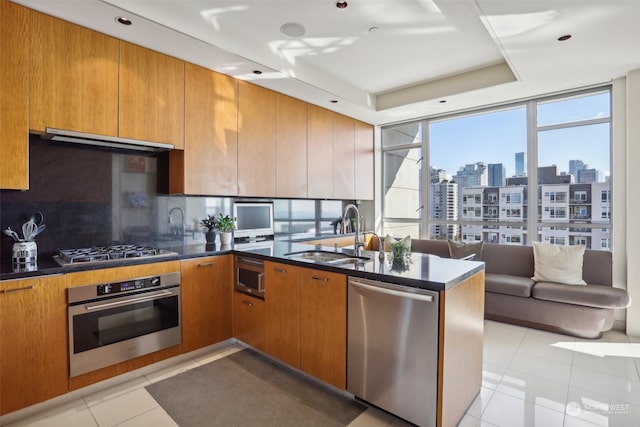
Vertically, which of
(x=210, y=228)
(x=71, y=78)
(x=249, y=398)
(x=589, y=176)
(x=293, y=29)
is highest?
(x=293, y=29)

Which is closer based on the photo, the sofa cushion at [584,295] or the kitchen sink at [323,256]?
the kitchen sink at [323,256]

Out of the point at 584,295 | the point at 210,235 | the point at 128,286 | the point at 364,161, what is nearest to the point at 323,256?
the point at 210,235

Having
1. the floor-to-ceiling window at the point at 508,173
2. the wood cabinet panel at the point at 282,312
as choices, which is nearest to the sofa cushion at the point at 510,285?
the floor-to-ceiling window at the point at 508,173

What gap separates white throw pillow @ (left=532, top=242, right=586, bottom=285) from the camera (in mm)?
3445

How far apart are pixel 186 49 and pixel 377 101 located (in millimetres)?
2744

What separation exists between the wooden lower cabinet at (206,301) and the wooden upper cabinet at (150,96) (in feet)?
3.66

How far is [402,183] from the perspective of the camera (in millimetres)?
5496

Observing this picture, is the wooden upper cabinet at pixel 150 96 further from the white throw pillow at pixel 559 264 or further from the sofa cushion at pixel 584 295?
the white throw pillow at pixel 559 264

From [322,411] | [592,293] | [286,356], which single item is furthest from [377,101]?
[322,411]

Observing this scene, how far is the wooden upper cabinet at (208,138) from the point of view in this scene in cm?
302

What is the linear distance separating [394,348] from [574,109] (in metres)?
3.87

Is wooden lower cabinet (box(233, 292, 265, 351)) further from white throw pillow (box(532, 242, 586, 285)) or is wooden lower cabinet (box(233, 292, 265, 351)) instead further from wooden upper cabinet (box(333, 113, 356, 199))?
white throw pillow (box(532, 242, 586, 285))

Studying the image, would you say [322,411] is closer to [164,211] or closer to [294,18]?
[164,211]

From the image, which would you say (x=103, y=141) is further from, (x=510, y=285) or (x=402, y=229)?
(x=402, y=229)
